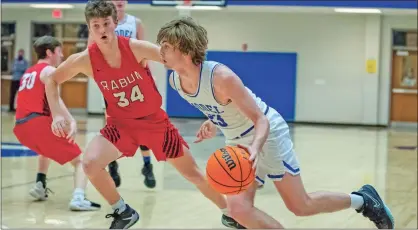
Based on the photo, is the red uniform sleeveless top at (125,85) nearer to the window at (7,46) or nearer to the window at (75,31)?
the window at (75,31)

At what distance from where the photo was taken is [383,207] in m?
4.57

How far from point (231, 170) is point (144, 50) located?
122cm

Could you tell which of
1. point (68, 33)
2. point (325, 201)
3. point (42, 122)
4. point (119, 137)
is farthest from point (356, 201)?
point (68, 33)

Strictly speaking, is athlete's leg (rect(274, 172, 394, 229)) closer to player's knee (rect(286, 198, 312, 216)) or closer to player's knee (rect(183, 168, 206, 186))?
player's knee (rect(286, 198, 312, 216))

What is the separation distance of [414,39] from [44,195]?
49.8 ft

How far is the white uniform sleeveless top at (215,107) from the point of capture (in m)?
3.69

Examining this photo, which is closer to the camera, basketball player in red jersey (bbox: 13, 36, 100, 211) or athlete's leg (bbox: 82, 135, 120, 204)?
athlete's leg (bbox: 82, 135, 120, 204)

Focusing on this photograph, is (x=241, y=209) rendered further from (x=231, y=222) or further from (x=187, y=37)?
(x=187, y=37)

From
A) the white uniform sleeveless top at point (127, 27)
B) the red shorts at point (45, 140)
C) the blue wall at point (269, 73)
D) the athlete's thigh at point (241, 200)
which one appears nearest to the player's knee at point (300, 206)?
the athlete's thigh at point (241, 200)

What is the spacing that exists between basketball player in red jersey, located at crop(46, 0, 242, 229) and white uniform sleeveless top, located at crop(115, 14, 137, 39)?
181cm

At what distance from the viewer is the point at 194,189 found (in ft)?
23.9

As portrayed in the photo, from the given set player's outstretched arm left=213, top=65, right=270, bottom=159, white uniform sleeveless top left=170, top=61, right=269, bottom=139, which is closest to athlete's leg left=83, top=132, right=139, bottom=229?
white uniform sleeveless top left=170, top=61, right=269, bottom=139

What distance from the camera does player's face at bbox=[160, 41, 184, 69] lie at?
3.62m

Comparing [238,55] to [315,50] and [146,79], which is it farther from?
[146,79]
